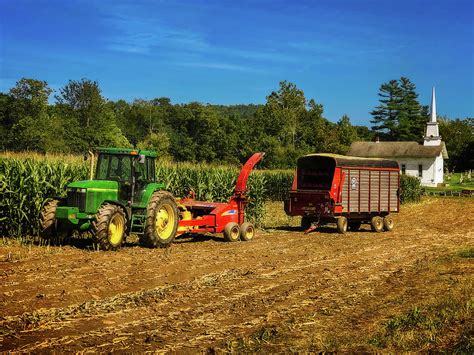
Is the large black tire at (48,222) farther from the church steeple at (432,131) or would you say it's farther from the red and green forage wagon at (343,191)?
the church steeple at (432,131)

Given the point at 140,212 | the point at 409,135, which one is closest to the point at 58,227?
the point at 140,212

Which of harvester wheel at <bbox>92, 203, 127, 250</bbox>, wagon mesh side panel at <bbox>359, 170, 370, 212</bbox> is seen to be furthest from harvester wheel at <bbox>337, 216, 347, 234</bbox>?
harvester wheel at <bbox>92, 203, 127, 250</bbox>

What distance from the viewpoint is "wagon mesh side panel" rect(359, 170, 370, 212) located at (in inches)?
821

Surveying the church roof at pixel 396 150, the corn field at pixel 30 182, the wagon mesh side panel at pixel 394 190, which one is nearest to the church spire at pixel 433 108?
the church roof at pixel 396 150

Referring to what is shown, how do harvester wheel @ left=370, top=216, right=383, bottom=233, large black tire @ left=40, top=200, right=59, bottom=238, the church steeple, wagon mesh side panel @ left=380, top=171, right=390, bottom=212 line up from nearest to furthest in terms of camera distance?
large black tire @ left=40, top=200, right=59, bottom=238 < harvester wheel @ left=370, top=216, right=383, bottom=233 < wagon mesh side panel @ left=380, top=171, right=390, bottom=212 < the church steeple

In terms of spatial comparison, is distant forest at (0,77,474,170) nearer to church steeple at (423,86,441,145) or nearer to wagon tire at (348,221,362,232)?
church steeple at (423,86,441,145)

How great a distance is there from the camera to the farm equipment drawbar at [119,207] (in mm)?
12866

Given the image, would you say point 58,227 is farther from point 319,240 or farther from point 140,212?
point 319,240

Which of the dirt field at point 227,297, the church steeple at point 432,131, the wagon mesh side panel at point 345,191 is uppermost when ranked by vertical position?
the church steeple at point 432,131

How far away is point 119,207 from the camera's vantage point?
13.3 m

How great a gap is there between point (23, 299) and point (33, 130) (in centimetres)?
4436

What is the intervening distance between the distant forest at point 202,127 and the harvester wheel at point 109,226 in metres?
35.6

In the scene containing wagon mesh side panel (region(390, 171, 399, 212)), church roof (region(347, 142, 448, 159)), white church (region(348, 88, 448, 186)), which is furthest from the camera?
church roof (region(347, 142, 448, 159))

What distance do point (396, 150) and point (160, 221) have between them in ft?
203
